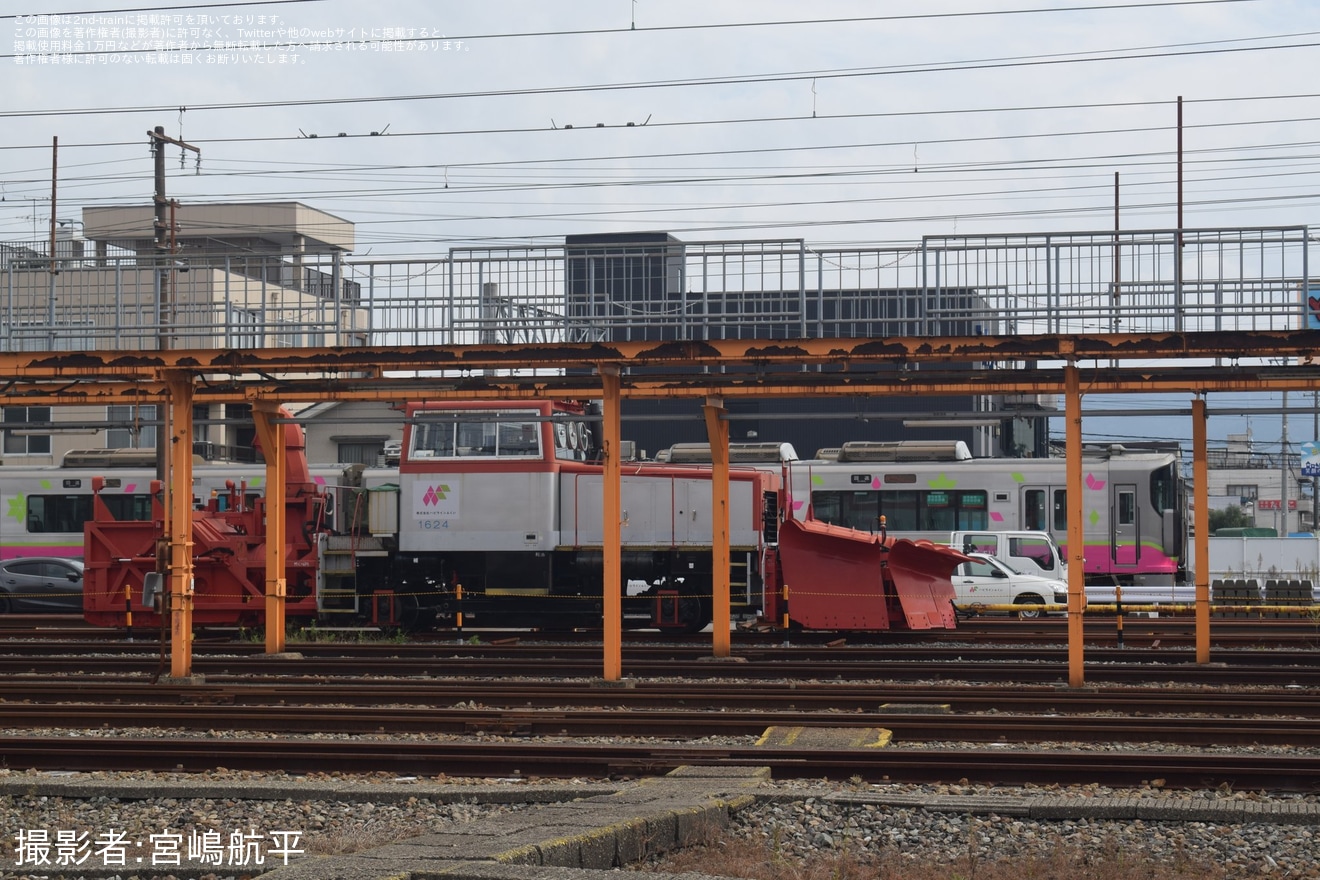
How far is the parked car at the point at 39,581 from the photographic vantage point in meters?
27.9

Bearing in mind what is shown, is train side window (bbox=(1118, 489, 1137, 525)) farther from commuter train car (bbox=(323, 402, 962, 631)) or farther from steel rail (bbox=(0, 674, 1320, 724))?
steel rail (bbox=(0, 674, 1320, 724))

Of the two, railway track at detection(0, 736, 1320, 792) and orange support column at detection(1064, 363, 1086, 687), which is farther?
orange support column at detection(1064, 363, 1086, 687)

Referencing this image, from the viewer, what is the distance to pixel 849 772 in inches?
395

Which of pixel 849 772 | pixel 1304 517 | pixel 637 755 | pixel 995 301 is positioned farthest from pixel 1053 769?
pixel 1304 517

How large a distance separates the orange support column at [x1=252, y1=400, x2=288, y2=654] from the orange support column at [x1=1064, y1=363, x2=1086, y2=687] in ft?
31.7

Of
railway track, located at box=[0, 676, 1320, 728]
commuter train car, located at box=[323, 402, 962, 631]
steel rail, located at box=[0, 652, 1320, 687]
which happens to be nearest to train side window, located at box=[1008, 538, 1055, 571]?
commuter train car, located at box=[323, 402, 962, 631]

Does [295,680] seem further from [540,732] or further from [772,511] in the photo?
[772,511]

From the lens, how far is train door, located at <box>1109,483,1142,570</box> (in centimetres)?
2884

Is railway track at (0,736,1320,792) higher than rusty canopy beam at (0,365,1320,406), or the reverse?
rusty canopy beam at (0,365,1320,406)

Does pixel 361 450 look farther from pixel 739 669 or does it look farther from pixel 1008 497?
pixel 739 669

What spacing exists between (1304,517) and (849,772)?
90.6m

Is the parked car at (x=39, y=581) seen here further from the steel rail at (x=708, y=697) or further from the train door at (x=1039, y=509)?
the train door at (x=1039, y=509)

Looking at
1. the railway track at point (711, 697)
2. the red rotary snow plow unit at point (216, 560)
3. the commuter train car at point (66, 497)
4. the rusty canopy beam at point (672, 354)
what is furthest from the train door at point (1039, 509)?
the commuter train car at point (66, 497)

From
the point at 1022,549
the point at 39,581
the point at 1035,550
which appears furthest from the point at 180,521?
the point at 1035,550
